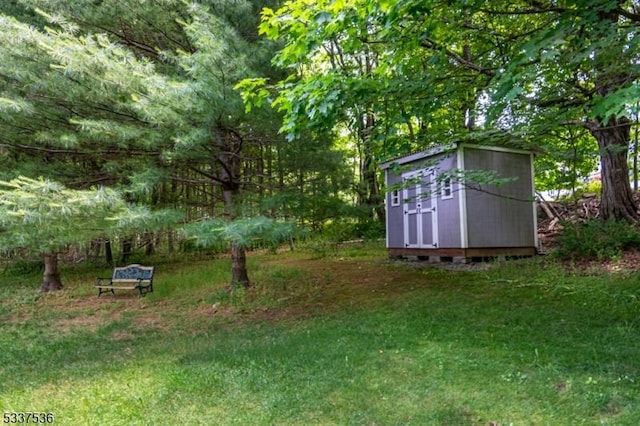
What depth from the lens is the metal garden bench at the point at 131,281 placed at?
7.72 m

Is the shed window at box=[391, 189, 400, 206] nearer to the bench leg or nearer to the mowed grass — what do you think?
the mowed grass

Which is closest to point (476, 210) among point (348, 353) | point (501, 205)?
point (501, 205)

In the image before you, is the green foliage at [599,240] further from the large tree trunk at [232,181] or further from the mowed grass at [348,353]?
the large tree trunk at [232,181]

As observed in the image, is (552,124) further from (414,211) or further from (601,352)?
(414,211)

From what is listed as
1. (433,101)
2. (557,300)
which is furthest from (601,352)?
(433,101)

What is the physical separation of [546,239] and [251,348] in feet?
25.9

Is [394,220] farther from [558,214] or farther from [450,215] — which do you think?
[558,214]

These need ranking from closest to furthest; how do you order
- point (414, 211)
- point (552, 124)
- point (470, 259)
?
point (552, 124), point (470, 259), point (414, 211)

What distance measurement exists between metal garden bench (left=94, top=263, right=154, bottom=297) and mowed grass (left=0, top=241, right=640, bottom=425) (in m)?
0.50

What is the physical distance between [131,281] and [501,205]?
24.8 ft

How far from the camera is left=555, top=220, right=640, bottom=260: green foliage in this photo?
6816 millimetres

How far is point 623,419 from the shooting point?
236 centimetres

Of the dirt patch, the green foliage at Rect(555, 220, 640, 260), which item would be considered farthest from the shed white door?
the green foliage at Rect(555, 220, 640, 260)

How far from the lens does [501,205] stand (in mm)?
8148
